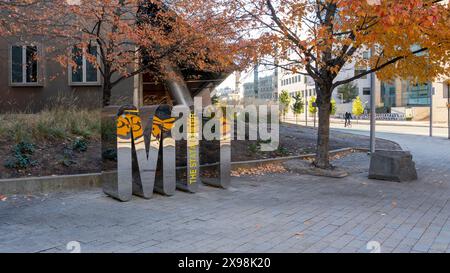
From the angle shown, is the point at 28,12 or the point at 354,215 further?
the point at 28,12

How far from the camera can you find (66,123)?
10.8 meters

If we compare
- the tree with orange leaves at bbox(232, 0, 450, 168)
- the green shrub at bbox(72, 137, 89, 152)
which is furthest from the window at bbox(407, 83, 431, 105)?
the green shrub at bbox(72, 137, 89, 152)

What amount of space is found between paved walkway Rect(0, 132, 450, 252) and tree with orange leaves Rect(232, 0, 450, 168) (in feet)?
9.87

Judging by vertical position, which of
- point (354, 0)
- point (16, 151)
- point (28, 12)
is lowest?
point (16, 151)

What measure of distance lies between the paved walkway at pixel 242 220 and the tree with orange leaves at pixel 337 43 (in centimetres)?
301

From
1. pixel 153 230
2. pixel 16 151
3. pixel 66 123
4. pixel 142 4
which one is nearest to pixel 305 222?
pixel 153 230

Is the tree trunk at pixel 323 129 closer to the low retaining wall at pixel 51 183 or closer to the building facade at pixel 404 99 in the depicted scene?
the low retaining wall at pixel 51 183

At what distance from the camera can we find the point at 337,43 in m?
10.2

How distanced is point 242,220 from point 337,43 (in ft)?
19.0

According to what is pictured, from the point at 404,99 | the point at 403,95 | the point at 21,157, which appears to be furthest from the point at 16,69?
the point at 403,95

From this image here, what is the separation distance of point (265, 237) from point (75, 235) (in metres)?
2.28

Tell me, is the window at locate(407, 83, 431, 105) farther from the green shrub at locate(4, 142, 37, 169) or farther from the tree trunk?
the green shrub at locate(4, 142, 37, 169)

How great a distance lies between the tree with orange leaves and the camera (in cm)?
909
